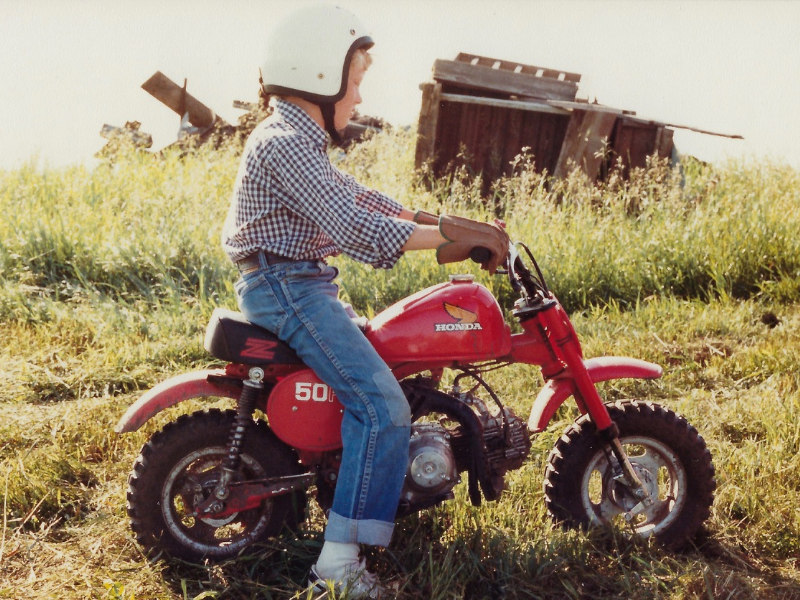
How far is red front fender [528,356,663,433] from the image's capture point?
11.3 ft

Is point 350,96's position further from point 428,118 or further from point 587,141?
point 428,118

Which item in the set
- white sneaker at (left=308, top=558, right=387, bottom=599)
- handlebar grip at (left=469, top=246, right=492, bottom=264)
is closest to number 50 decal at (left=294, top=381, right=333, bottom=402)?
white sneaker at (left=308, top=558, right=387, bottom=599)

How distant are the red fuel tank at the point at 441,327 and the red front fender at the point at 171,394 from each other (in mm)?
601

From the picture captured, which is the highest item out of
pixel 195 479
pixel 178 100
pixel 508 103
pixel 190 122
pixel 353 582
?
pixel 508 103

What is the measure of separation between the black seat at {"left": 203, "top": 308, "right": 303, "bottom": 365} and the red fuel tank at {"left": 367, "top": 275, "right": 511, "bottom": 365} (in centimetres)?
33

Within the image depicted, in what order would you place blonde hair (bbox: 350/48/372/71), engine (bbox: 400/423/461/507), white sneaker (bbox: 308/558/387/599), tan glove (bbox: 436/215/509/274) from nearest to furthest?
tan glove (bbox: 436/215/509/274) → white sneaker (bbox: 308/558/387/599) → blonde hair (bbox: 350/48/372/71) → engine (bbox: 400/423/461/507)

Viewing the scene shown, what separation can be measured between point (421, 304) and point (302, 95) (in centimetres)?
84

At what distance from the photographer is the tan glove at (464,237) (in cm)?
290

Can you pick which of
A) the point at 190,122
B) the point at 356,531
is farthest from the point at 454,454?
the point at 190,122

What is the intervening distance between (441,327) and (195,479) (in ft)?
3.55

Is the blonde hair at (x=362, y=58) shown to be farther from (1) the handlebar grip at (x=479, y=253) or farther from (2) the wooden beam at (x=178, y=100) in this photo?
(2) the wooden beam at (x=178, y=100)

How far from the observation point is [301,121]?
10.2 feet

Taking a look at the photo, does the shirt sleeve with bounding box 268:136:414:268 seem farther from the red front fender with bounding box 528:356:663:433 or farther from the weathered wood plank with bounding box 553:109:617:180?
the weathered wood plank with bounding box 553:109:617:180

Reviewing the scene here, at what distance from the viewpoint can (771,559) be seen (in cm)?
346
